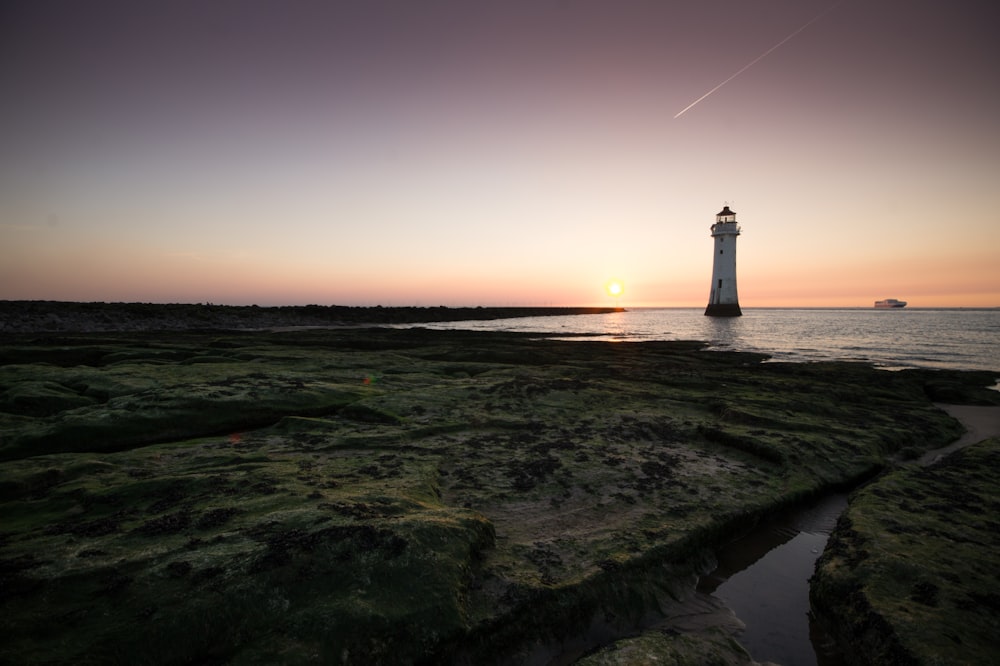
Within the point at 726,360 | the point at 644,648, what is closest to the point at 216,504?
the point at 644,648

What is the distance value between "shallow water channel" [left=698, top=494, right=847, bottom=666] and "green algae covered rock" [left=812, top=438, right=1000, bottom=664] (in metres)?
0.27

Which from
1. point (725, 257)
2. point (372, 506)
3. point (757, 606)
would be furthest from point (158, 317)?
point (725, 257)

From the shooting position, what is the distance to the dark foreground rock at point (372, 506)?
358cm

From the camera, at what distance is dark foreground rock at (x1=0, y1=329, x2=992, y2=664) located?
3.58 metres

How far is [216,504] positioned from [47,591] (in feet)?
5.41

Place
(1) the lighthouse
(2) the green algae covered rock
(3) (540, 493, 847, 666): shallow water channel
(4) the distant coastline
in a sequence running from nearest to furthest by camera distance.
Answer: (2) the green algae covered rock, (3) (540, 493, 847, 666): shallow water channel, (4) the distant coastline, (1) the lighthouse

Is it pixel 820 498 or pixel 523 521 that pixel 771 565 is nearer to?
pixel 820 498

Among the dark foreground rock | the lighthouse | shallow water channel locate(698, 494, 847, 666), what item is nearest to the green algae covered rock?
shallow water channel locate(698, 494, 847, 666)

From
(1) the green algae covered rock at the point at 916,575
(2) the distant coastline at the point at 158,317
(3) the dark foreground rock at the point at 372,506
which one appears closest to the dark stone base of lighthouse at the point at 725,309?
(2) the distant coastline at the point at 158,317

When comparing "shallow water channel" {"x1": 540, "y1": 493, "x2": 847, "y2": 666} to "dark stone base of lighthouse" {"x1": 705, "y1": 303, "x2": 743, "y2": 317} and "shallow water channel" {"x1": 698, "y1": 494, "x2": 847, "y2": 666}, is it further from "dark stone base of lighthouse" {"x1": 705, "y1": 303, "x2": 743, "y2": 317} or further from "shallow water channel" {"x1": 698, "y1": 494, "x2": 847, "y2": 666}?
"dark stone base of lighthouse" {"x1": 705, "y1": 303, "x2": 743, "y2": 317}

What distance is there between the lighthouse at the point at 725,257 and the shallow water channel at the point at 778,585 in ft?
299

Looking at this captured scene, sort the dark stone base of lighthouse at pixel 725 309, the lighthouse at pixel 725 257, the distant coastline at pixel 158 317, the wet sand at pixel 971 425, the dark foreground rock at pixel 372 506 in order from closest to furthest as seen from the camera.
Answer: the dark foreground rock at pixel 372 506
the wet sand at pixel 971 425
the distant coastline at pixel 158 317
the lighthouse at pixel 725 257
the dark stone base of lighthouse at pixel 725 309

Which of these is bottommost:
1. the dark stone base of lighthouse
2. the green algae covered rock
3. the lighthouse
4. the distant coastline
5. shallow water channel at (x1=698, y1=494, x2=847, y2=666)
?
shallow water channel at (x1=698, y1=494, x2=847, y2=666)

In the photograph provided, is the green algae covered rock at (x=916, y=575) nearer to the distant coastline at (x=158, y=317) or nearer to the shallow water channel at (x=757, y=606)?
the shallow water channel at (x=757, y=606)
